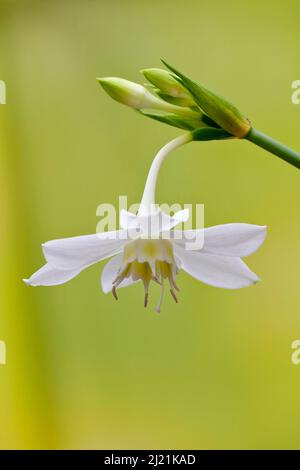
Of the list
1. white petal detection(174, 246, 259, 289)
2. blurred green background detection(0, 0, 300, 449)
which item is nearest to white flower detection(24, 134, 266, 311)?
white petal detection(174, 246, 259, 289)

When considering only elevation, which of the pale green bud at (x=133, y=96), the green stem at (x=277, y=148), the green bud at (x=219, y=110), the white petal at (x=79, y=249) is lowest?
the white petal at (x=79, y=249)

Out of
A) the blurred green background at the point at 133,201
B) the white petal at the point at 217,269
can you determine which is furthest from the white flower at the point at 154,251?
the blurred green background at the point at 133,201

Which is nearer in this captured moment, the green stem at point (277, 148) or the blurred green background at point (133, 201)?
the green stem at point (277, 148)

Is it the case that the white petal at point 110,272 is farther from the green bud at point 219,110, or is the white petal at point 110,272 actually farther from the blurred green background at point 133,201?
the blurred green background at point 133,201

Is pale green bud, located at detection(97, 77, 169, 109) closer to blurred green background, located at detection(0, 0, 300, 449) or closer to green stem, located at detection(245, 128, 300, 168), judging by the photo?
green stem, located at detection(245, 128, 300, 168)

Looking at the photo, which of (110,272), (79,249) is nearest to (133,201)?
(110,272)

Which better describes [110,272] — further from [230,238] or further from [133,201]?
[133,201]
